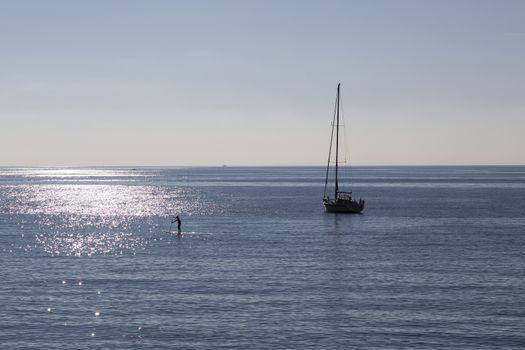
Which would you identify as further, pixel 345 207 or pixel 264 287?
pixel 345 207

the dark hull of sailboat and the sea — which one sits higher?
the dark hull of sailboat

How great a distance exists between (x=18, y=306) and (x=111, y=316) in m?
7.18

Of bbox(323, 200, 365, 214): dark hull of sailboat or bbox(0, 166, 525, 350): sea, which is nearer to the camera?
bbox(0, 166, 525, 350): sea

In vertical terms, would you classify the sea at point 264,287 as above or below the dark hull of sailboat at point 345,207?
below

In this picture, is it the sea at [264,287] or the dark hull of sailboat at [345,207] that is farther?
the dark hull of sailboat at [345,207]

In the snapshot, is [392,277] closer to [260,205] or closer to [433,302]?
[433,302]

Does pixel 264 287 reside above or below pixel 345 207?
below

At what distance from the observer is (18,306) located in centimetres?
4503

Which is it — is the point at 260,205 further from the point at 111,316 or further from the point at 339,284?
the point at 111,316

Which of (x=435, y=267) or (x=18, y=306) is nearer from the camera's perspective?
(x=18, y=306)

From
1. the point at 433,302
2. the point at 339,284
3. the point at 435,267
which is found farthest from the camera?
the point at 435,267

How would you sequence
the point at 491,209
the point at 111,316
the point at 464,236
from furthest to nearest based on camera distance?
the point at 491,209 → the point at 464,236 → the point at 111,316

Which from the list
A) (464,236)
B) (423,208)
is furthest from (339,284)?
(423,208)

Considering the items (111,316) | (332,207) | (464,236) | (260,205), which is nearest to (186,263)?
(111,316)
